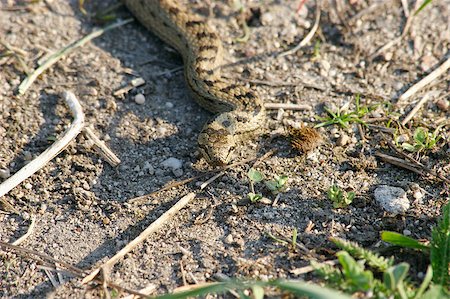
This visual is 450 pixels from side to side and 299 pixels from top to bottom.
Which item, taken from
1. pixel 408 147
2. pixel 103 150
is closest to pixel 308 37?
pixel 408 147

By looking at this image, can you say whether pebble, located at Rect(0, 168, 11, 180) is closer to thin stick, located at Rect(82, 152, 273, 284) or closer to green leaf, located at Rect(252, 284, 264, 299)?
thin stick, located at Rect(82, 152, 273, 284)

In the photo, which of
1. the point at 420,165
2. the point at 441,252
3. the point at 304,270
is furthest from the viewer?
the point at 420,165

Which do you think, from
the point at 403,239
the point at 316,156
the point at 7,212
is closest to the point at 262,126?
the point at 316,156

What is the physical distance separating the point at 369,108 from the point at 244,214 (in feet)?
6.14

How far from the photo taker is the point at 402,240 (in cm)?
430

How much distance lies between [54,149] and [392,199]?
302 centimetres

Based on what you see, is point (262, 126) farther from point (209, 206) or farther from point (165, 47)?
point (165, 47)

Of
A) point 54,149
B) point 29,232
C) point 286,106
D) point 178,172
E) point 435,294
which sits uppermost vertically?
point 435,294

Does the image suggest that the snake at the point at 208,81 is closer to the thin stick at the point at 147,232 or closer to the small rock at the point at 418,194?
the thin stick at the point at 147,232

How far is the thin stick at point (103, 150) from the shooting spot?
5.50 metres

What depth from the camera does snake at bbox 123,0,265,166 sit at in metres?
5.57

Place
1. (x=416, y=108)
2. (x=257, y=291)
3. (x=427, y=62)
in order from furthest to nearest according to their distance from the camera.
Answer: (x=427, y=62) → (x=416, y=108) → (x=257, y=291)

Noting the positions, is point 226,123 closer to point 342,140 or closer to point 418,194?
point 342,140

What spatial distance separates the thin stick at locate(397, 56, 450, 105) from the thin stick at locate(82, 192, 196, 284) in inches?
98.7
